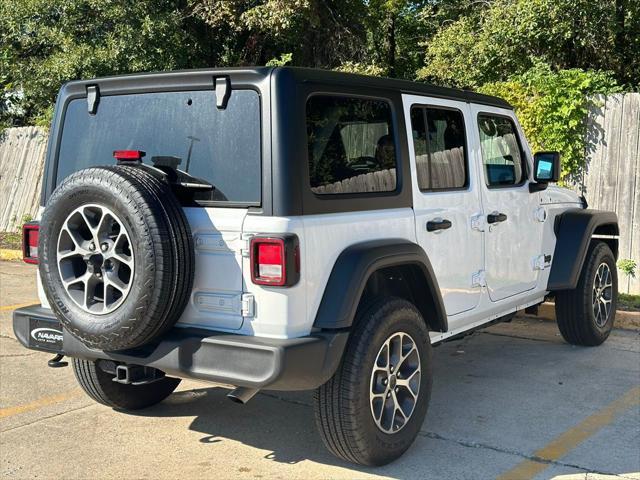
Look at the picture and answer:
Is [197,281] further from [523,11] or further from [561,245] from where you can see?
[523,11]

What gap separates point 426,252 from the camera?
425cm

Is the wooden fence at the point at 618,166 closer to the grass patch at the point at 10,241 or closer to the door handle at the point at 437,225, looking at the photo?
the door handle at the point at 437,225

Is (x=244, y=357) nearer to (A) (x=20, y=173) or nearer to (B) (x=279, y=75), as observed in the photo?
(B) (x=279, y=75)

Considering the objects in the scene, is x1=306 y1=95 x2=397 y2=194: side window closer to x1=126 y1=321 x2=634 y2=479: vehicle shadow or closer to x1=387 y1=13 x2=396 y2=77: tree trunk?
x1=126 y1=321 x2=634 y2=479: vehicle shadow

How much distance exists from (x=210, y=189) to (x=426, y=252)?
1313mm

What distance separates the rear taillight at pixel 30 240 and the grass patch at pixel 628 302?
5.73 meters

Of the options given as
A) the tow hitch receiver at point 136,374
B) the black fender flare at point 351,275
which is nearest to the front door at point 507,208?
the black fender flare at point 351,275

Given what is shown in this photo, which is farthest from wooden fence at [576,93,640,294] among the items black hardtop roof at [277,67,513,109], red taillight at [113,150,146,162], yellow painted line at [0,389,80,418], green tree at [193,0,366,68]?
red taillight at [113,150,146,162]

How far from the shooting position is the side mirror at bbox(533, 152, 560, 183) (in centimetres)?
544

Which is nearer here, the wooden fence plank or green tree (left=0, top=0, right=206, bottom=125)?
the wooden fence plank

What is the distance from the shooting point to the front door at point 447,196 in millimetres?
4320

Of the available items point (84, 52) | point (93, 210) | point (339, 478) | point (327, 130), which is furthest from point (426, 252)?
point (84, 52)

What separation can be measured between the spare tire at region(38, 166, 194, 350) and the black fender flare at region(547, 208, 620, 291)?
333 cm

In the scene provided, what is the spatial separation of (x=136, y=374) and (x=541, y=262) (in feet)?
10.4
